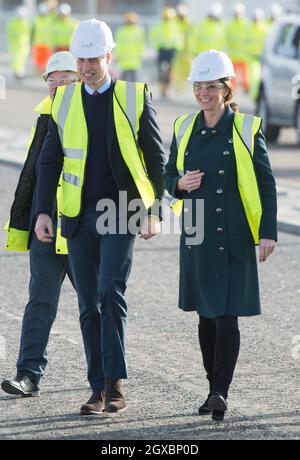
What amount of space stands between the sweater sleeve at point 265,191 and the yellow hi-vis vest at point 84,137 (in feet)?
1.77

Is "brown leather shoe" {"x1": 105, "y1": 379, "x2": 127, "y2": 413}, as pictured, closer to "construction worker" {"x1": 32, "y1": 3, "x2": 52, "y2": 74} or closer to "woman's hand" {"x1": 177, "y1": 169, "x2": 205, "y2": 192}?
"woman's hand" {"x1": 177, "y1": 169, "x2": 205, "y2": 192}

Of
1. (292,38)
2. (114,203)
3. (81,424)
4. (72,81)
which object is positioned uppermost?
(292,38)

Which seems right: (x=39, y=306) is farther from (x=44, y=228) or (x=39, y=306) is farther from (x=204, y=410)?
(x=204, y=410)

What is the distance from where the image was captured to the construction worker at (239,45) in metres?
32.5

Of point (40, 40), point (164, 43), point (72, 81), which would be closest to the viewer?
point (72, 81)

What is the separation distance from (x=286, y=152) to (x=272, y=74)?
5.79 feet

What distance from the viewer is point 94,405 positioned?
7.09 meters

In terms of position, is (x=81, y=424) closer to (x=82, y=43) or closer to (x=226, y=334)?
(x=226, y=334)

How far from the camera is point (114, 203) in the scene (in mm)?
7098

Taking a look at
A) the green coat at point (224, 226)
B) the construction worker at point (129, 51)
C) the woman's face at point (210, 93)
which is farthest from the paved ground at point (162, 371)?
the construction worker at point (129, 51)

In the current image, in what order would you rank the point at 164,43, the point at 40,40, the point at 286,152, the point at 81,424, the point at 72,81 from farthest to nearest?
1. the point at 40,40
2. the point at 164,43
3. the point at 286,152
4. the point at 72,81
5. the point at 81,424

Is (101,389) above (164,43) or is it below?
below

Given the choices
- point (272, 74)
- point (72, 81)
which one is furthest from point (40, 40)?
point (72, 81)

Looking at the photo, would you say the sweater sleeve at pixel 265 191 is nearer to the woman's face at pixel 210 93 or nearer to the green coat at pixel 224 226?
the green coat at pixel 224 226
